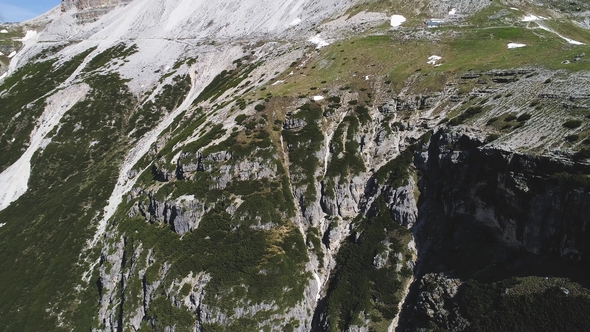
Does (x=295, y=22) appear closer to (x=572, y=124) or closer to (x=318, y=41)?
(x=318, y=41)

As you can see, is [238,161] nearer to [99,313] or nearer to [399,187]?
[399,187]

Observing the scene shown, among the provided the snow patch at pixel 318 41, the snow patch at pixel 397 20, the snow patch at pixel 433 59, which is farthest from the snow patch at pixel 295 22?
the snow patch at pixel 433 59

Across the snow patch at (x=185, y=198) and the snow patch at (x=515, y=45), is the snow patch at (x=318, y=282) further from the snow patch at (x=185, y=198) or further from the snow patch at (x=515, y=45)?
the snow patch at (x=515, y=45)

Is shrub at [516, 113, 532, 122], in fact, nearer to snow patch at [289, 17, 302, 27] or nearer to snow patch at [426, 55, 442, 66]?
snow patch at [426, 55, 442, 66]

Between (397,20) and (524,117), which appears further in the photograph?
(397,20)

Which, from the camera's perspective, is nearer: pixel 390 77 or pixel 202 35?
pixel 390 77

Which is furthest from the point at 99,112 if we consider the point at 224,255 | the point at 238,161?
the point at 224,255

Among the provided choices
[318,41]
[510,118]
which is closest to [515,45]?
[510,118]
